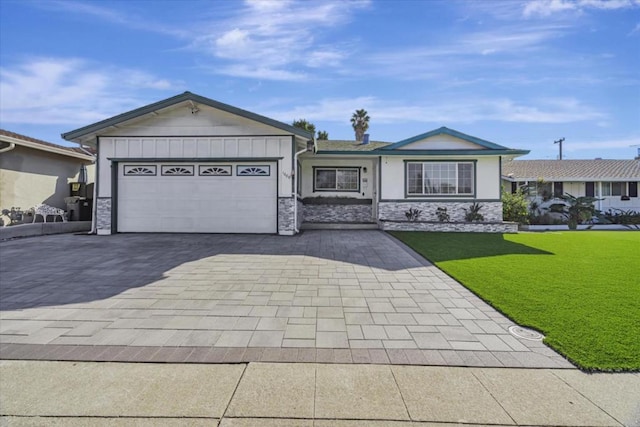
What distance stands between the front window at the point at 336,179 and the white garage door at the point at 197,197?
14.9 feet

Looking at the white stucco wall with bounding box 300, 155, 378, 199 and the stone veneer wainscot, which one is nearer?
the stone veneer wainscot

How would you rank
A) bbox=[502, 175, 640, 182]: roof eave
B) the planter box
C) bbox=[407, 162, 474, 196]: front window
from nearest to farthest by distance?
bbox=[407, 162, 474, 196]: front window
the planter box
bbox=[502, 175, 640, 182]: roof eave

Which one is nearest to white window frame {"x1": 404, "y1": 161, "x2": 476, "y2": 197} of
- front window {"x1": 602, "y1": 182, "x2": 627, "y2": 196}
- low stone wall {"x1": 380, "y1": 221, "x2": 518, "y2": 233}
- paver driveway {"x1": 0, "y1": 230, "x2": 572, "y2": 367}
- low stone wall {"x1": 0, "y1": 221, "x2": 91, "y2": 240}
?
low stone wall {"x1": 380, "y1": 221, "x2": 518, "y2": 233}

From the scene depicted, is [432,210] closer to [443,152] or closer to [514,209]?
[443,152]

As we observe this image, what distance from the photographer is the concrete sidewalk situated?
2.12 meters

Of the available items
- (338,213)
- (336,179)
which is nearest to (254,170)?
(336,179)

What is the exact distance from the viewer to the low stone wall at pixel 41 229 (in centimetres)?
1096

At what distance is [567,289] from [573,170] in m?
20.5

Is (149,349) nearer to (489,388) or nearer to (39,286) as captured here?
(489,388)

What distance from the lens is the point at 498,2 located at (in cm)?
799

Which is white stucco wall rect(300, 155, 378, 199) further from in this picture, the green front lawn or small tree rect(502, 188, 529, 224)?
the green front lawn

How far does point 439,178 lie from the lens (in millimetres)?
14656

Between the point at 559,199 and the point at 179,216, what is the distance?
66.7ft

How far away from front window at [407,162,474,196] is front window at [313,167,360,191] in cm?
292
